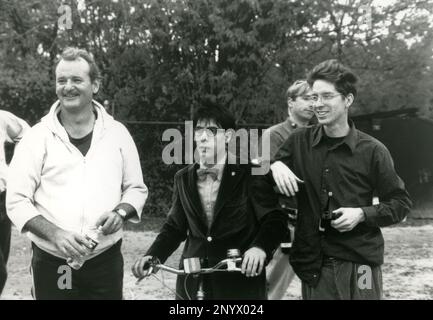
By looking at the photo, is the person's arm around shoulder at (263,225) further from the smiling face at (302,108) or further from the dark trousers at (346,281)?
the smiling face at (302,108)

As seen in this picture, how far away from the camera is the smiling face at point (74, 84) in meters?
3.03

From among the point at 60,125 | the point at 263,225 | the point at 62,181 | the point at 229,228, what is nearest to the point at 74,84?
the point at 60,125

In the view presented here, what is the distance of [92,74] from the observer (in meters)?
3.12

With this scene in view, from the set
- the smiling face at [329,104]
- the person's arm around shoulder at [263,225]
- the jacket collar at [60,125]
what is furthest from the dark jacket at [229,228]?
the jacket collar at [60,125]

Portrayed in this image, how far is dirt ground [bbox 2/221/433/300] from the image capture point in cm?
570

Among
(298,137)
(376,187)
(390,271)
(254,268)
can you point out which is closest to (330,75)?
(298,137)

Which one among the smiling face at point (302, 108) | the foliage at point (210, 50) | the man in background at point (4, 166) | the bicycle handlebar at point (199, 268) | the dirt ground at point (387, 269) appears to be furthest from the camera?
the foliage at point (210, 50)

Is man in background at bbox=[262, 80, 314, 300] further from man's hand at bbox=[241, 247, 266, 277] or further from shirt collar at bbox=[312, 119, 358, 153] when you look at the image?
man's hand at bbox=[241, 247, 266, 277]

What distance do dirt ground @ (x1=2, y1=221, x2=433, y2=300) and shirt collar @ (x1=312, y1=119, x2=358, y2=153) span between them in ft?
7.09

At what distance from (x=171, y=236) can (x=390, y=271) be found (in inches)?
164

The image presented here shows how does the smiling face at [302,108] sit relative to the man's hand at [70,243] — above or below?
above

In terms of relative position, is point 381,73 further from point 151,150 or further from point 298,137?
point 298,137

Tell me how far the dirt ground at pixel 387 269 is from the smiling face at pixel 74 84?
6.94 ft

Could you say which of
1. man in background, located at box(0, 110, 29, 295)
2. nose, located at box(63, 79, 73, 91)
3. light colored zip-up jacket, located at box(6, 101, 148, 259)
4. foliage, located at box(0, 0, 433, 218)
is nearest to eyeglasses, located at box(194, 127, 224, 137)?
light colored zip-up jacket, located at box(6, 101, 148, 259)
